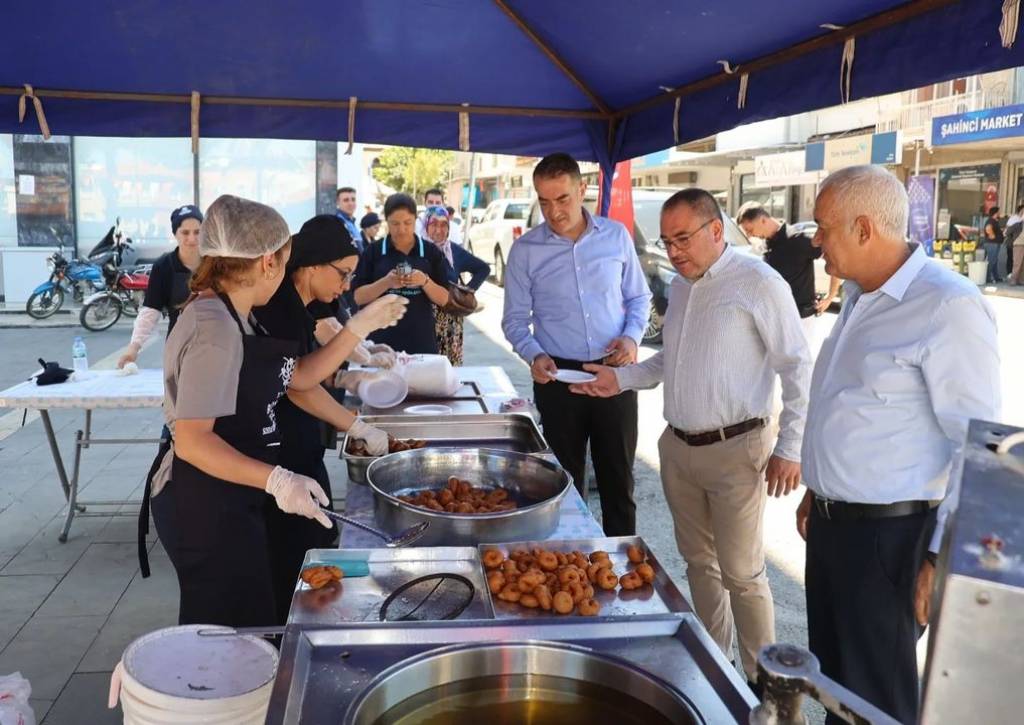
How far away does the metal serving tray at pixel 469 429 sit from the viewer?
2.98 meters

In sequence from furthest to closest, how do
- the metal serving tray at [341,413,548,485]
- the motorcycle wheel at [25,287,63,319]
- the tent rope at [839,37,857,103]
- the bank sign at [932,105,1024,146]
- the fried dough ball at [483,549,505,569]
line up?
the bank sign at [932,105,1024,146] < the motorcycle wheel at [25,287,63,319] < the metal serving tray at [341,413,548,485] < the tent rope at [839,37,857,103] < the fried dough ball at [483,549,505,569]

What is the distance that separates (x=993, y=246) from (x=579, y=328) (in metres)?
17.4

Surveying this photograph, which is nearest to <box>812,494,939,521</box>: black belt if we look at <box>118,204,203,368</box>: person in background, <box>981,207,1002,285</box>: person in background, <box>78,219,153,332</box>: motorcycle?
<box>118,204,203,368</box>: person in background

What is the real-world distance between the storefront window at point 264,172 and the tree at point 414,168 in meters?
21.8

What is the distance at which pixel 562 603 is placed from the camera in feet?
5.17

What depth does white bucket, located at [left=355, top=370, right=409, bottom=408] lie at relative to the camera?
347 centimetres

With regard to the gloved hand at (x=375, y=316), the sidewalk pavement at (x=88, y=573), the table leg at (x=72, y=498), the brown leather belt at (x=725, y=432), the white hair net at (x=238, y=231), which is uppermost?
the white hair net at (x=238, y=231)

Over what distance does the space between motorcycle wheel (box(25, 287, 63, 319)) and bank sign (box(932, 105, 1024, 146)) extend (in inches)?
661

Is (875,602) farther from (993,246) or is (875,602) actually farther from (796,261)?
(993,246)

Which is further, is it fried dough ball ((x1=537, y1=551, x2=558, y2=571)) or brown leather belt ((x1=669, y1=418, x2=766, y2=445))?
brown leather belt ((x1=669, y1=418, x2=766, y2=445))

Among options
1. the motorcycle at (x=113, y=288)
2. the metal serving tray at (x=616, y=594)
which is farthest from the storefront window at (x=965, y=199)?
the metal serving tray at (x=616, y=594)

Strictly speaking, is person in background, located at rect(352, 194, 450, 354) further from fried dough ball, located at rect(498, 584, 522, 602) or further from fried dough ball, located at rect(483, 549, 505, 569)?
fried dough ball, located at rect(498, 584, 522, 602)

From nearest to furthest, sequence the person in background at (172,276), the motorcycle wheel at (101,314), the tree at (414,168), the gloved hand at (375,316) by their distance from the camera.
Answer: the gloved hand at (375,316), the person in background at (172,276), the motorcycle wheel at (101,314), the tree at (414,168)

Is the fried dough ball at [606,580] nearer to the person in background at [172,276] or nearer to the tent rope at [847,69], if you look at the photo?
the tent rope at [847,69]
